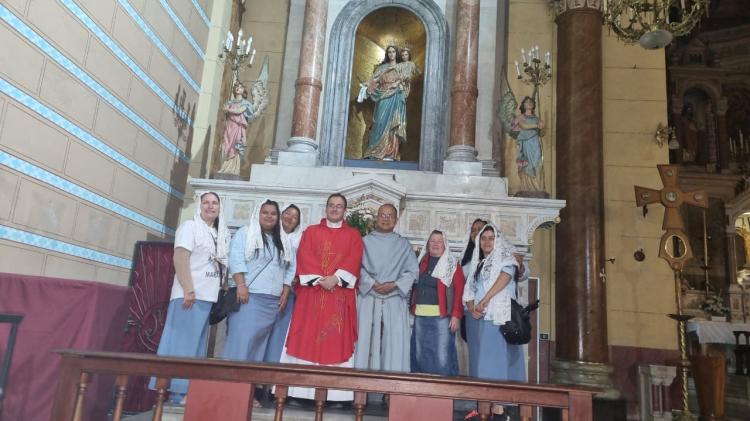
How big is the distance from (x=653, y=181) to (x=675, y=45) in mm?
9335

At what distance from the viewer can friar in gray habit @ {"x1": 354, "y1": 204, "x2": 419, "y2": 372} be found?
4285 millimetres

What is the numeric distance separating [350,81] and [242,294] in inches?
187

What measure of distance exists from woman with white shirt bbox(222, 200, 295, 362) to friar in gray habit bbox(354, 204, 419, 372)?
615mm

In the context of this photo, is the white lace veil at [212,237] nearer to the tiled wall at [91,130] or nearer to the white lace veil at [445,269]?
the tiled wall at [91,130]

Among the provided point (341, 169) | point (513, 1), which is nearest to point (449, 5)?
point (513, 1)

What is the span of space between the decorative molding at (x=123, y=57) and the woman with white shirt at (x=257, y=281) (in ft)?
8.07

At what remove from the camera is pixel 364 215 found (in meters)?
6.30

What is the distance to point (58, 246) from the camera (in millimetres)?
4793

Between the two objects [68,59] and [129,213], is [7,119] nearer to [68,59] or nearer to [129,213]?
[68,59]

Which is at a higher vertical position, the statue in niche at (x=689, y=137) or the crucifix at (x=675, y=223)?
the statue in niche at (x=689, y=137)

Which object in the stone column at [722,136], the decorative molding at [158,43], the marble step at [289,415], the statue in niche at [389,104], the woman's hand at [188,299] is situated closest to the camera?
the marble step at [289,415]

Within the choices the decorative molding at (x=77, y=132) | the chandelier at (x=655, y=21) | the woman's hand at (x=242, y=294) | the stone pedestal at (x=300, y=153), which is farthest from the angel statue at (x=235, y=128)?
the chandelier at (x=655, y=21)

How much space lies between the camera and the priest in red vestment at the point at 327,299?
4.09m

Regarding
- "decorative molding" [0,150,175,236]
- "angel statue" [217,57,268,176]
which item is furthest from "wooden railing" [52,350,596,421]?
"angel statue" [217,57,268,176]
